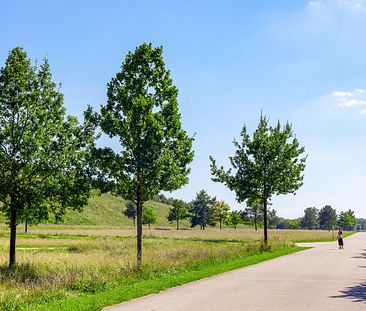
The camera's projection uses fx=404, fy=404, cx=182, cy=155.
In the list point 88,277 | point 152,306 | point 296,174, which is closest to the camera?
point 152,306

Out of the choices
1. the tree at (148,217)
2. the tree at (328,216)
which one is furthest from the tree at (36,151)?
the tree at (328,216)

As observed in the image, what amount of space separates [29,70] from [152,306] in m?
12.7

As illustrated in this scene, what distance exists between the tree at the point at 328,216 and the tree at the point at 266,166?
122 m

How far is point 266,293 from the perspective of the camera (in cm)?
1204

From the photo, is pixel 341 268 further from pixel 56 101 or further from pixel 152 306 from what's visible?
pixel 56 101

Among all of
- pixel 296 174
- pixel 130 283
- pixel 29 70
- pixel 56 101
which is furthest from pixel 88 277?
pixel 296 174

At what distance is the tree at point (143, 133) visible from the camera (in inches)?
703

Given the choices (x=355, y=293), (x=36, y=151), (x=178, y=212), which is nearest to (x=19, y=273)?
(x=36, y=151)

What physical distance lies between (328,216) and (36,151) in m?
145

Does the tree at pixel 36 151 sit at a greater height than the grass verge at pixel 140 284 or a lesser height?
greater

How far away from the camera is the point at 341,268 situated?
1933 cm

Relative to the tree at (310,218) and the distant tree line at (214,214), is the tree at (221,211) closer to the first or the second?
the distant tree line at (214,214)

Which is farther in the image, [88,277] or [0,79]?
[0,79]

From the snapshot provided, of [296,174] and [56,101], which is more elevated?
[56,101]
